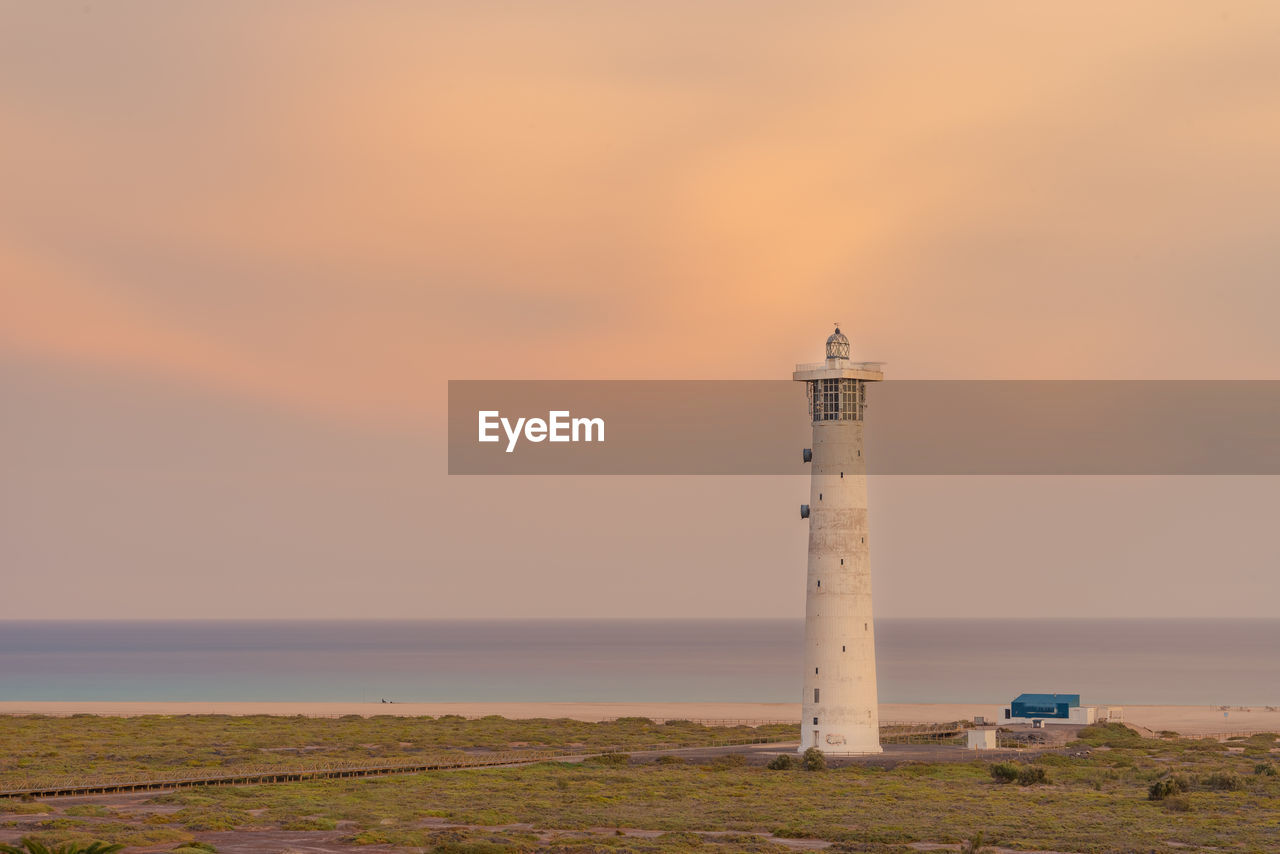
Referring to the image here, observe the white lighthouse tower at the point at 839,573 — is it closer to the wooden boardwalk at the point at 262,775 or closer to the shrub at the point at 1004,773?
the shrub at the point at 1004,773

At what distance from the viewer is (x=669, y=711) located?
449 ft

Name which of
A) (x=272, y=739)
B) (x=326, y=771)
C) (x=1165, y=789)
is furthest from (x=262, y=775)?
(x=1165, y=789)

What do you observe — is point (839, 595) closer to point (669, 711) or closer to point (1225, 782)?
point (1225, 782)

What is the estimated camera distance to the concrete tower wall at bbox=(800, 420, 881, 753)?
220ft

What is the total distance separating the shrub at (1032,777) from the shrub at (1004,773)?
0.33m

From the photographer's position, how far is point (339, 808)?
181ft

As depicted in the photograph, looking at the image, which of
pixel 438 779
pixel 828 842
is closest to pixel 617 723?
pixel 438 779

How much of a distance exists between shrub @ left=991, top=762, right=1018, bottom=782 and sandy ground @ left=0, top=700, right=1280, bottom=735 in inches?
1859

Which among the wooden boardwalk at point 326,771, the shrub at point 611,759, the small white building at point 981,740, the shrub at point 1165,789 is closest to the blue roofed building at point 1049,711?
the wooden boardwalk at point 326,771

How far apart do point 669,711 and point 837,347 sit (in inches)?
2911

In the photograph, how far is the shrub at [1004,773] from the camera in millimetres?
64188

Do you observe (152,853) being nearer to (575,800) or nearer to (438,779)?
(575,800)

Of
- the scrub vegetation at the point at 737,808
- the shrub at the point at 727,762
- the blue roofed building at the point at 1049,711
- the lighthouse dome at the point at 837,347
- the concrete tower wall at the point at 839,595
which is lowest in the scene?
the scrub vegetation at the point at 737,808

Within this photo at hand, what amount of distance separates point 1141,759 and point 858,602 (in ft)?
58.0
